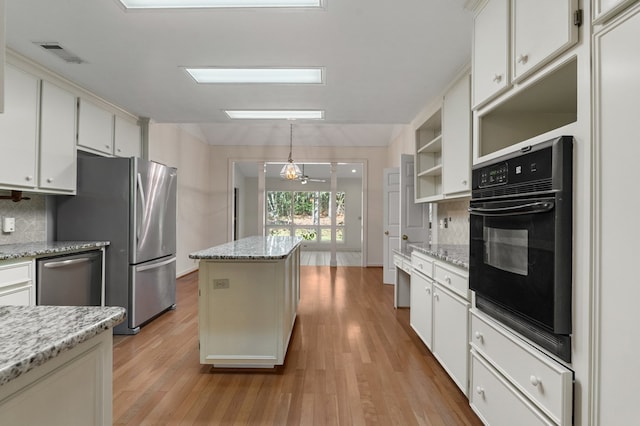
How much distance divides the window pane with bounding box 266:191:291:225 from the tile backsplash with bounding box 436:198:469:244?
759 centimetres

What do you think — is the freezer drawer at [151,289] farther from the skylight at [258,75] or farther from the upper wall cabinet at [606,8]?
the upper wall cabinet at [606,8]

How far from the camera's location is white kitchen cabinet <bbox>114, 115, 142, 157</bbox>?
3.90 metres

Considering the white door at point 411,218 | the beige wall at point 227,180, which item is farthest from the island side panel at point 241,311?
the beige wall at point 227,180

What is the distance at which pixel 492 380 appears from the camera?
163 centimetres

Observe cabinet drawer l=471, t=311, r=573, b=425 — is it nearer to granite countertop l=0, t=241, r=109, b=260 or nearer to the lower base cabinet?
the lower base cabinet

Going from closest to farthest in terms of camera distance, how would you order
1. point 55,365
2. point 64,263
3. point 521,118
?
point 55,365, point 521,118, point 64,263

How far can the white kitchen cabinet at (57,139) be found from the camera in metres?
2.88

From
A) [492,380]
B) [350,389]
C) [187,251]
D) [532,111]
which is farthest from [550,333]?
[187,251]

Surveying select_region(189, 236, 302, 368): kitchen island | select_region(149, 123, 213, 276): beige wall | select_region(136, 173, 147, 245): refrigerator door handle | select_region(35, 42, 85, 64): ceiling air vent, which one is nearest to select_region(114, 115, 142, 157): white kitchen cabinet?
select_region(149, 123, 213, 276): beige wall

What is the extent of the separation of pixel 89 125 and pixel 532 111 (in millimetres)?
3955

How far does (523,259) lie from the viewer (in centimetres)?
140

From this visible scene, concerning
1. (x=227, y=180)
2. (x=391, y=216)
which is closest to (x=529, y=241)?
(x=391, y=216)

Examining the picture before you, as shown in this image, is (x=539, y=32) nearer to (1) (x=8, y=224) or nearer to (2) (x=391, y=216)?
(1) (x=8, y=224)

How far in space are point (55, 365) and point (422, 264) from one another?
2653 mm
